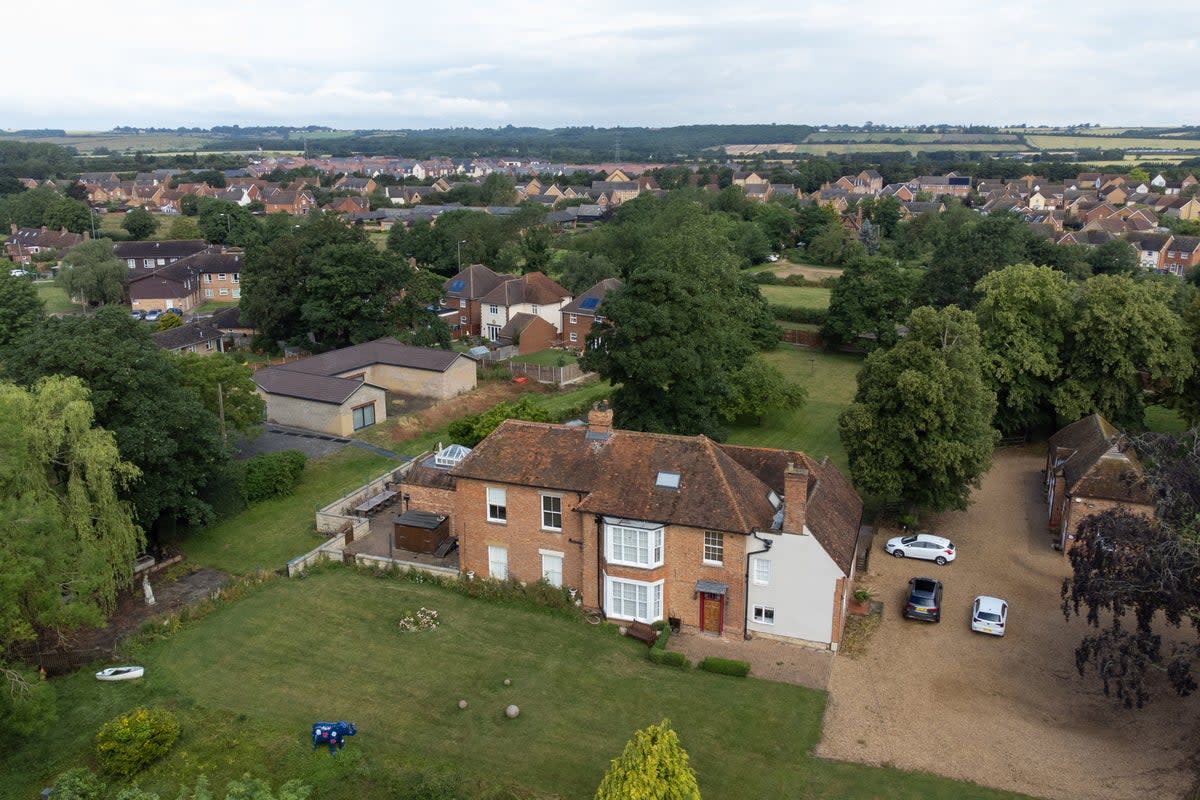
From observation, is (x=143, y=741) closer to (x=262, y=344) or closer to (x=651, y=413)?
(x=651, y=413)

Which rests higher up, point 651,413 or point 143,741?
point 651,413

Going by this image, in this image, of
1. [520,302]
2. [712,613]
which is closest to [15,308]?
[520,302]

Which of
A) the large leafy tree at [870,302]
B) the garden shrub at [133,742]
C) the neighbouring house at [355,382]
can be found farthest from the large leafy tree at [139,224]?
the garden shrub at [133,742]

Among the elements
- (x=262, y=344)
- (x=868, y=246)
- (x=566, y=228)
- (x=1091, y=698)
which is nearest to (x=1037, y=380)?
(x=1091, y=698)

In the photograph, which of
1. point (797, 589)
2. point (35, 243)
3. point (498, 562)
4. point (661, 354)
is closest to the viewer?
point (797, 589)

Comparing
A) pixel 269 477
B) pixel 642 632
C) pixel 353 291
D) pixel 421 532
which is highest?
pixel 353 291

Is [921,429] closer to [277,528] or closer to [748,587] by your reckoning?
[748,587]

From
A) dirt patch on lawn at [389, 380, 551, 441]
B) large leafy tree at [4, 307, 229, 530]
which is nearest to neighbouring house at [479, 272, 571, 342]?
dirt patch on lawn at [389, 380, 551, 441]
